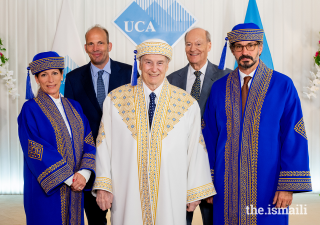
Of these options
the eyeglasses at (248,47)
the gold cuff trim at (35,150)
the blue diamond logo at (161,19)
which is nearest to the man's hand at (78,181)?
the gold cuff trim at (35,150)

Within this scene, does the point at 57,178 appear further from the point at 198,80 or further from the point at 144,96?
the point at 198,80

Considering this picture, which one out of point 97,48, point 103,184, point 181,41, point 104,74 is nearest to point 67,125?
point 103,184

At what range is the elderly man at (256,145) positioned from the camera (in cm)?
213

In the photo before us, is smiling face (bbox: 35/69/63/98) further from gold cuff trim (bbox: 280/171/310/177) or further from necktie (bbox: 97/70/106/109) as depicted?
gold cuff trim (bbox: 280/171/310/177)

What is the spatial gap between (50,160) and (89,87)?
0.96 metres

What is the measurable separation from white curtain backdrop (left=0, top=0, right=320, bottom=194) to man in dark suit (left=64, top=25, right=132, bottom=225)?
2.13 metres

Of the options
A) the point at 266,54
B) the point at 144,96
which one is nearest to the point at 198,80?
the point at 144,96

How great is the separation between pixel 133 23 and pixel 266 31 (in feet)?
7.51

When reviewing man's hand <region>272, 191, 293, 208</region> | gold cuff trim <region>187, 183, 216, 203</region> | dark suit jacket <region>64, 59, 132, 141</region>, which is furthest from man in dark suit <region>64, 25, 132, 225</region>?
man's hand <region>272, 191, 293, 208</region>

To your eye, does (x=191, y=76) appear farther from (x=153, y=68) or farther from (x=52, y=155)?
(x=52, y=155)

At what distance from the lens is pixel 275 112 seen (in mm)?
2186

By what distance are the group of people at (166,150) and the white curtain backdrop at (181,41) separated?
288cm

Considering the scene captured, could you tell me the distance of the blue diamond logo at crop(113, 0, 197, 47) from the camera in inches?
197

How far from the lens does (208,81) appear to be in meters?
2.91
